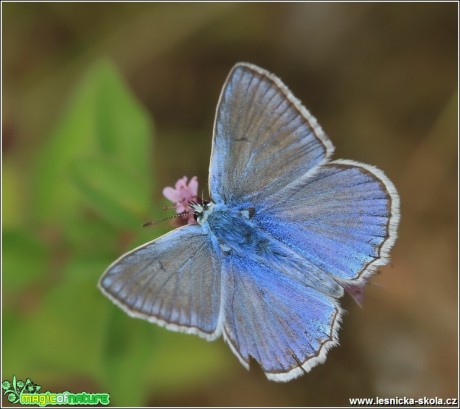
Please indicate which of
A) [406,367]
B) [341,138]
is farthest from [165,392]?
[341,138]

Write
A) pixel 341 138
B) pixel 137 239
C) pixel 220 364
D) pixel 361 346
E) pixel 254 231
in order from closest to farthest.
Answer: pixel 254 231
pixel 137 239
pixel 220 364
pixel 361 346
pixel 341 138

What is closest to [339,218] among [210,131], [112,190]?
[112,190]

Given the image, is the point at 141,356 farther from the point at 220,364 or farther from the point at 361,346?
the point at 361,346

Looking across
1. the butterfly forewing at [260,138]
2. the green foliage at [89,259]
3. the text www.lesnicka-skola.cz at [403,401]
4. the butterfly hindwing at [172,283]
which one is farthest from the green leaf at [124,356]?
the text www.lesnicka-skola.cz at [403,401]

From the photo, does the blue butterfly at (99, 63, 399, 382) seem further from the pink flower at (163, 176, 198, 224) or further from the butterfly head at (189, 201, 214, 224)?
the pink flower at (163, 176, 198, 224)

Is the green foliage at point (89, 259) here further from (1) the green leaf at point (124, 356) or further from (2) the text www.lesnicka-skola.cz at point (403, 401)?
(2) the text www.lesnicka-skola.cz at point (403, 401)

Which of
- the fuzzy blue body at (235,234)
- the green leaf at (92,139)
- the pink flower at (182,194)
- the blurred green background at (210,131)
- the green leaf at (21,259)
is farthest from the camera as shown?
the blurred green background at (210,131)

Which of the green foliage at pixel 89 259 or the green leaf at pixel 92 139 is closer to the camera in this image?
the green foliage at pixel 89 259

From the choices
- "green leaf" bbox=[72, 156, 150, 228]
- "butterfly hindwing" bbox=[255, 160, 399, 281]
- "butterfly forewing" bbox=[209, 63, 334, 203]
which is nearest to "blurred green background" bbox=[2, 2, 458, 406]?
"green leaf" bbox=[72, 156, 150, 228]

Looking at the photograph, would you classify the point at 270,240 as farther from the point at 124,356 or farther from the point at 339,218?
the point at 124,356
